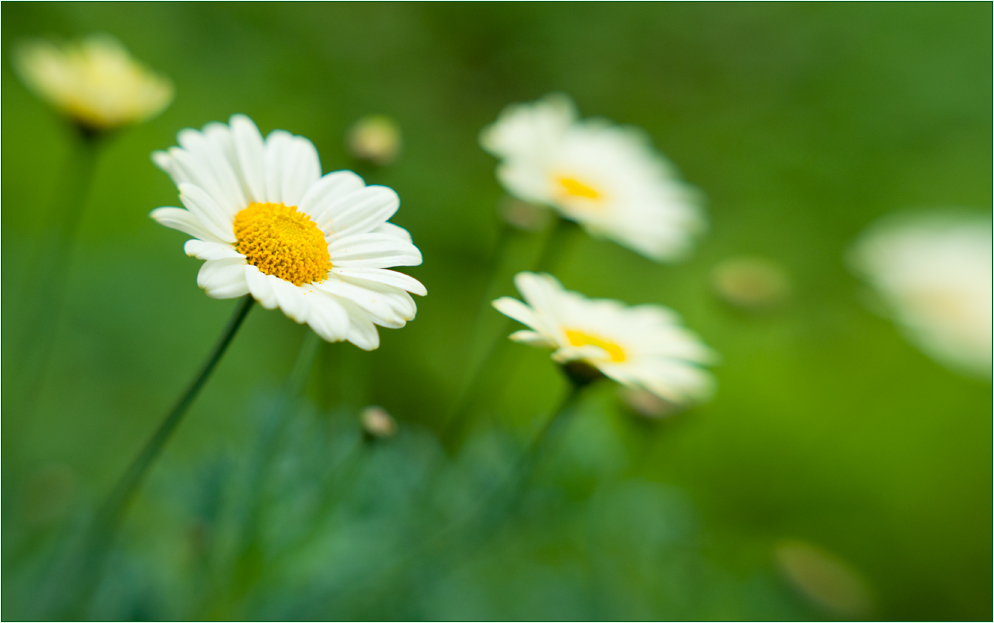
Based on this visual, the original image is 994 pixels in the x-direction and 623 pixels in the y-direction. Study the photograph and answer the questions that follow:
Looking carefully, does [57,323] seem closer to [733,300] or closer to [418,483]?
[418,483]

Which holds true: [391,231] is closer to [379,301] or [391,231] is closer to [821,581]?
[379,301]

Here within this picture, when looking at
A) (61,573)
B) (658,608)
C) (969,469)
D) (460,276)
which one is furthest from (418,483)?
(969,469)

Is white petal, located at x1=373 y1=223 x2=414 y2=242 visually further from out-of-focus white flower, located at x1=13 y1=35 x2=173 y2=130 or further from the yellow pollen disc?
out-of-focus white flower, located at x1=13 y1=35 x2=173 y2=130

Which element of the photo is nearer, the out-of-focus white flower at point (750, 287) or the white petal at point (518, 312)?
the white petal at point (518, 312)

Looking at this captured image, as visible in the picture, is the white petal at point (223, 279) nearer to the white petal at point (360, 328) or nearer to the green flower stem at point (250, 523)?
the white petal at point (360, 328)

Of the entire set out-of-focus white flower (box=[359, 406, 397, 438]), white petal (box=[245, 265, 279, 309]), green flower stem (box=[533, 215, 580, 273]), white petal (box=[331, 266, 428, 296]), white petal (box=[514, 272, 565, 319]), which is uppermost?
green flower stem (box=[533, 215, 580, 273])

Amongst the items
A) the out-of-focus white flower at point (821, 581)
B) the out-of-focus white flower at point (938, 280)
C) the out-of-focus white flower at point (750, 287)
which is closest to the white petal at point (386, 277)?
the out-of-focus white flower at point (750, 287)

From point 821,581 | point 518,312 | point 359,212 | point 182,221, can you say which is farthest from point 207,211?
point 821,581

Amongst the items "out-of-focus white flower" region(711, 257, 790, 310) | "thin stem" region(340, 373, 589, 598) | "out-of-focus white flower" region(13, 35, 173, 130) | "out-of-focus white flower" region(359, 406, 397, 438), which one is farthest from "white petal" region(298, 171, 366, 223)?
"out-of-focus white flower" region(711, 257, 790, 310)
